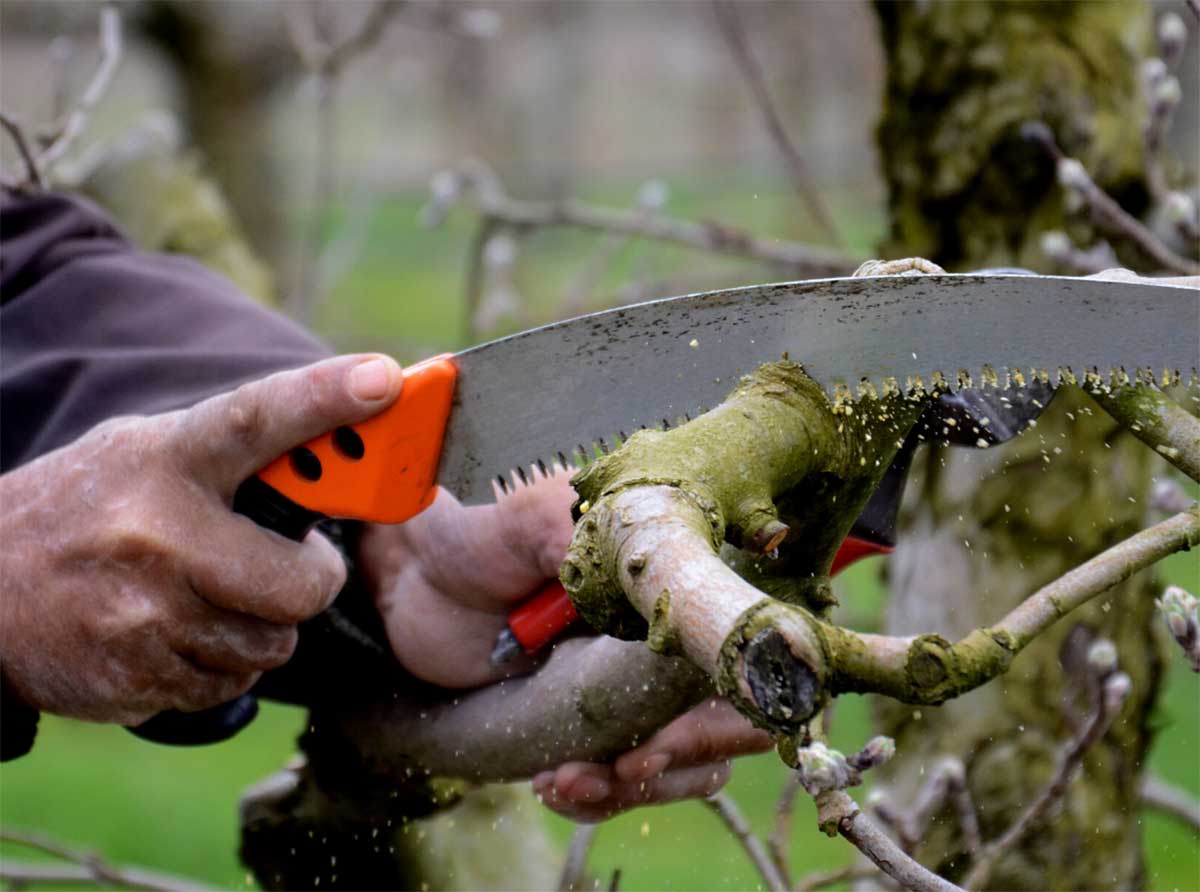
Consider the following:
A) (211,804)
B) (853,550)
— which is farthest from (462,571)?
(211,804)

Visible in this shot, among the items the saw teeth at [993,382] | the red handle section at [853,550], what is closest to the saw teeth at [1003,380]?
the saw teeth at [993,382]

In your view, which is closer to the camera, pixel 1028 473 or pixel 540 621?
pixel 540 621

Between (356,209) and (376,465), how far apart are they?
652cm

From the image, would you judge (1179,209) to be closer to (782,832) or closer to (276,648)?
(782,832)

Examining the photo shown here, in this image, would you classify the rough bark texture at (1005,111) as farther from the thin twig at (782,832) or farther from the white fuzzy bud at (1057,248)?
the thin twig at (782,832)

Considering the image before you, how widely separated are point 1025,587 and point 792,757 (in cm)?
166

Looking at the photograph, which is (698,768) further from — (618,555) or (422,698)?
(618,555)

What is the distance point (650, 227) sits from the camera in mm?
2992

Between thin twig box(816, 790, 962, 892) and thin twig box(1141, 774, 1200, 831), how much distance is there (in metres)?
1.71

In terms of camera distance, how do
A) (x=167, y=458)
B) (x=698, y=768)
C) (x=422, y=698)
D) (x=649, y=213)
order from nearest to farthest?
(x=167, y=458) < (x=698, y=768) < (x=422, y=698) < (x=649, y=213)

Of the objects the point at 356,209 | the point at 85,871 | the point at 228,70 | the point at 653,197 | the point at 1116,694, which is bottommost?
the point at 356,209

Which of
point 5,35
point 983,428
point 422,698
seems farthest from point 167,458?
point 5,35

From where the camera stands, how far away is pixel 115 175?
132 inches

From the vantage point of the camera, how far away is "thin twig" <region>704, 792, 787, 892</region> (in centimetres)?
192
